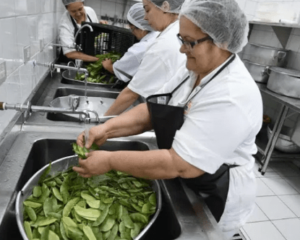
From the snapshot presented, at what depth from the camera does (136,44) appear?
195cm

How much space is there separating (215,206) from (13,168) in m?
0.85

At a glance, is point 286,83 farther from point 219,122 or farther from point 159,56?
point 219,122

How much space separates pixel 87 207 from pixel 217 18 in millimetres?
818

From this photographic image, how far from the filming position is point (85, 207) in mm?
855

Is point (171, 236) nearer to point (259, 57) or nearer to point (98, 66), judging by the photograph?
point (98, 66)

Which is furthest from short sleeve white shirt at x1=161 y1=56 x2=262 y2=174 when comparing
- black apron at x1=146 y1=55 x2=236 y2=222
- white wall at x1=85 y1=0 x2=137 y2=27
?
white wall at x1=85 y1=0 x2=137 y2=27

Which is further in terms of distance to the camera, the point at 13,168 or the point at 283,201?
the point at 283,201

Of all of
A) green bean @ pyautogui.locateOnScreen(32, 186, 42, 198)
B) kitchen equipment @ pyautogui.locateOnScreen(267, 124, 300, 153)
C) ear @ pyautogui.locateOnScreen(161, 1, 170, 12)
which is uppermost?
ear @ pyautogui.locateOnScreen(161, 1, 170, 12)

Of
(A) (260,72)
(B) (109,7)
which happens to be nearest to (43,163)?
(A) (260,72)

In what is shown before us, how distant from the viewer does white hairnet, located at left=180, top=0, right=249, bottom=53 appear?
0.81 metres

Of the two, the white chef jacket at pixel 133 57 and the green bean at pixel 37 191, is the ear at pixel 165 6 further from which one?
the green bean at pixel 37 191

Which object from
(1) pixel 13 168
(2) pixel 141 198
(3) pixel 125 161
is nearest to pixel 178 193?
(2) pixel 141 198

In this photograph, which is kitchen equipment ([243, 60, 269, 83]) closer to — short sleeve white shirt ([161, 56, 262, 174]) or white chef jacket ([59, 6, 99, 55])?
white chef jacket ([59, 6, 99, 55])

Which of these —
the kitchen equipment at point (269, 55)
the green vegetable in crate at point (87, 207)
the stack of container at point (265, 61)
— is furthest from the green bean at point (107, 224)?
the kitchen equipment at point (269, 55)
